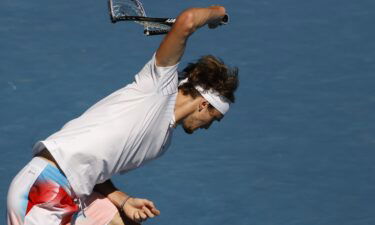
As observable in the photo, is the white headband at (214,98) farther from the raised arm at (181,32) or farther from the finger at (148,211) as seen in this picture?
the finger at (148,211)

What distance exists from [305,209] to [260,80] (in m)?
1.41

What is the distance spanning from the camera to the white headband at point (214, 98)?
15.5ft

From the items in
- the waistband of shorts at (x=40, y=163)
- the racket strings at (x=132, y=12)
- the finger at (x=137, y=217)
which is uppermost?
the racket strings at (x=132, y=12)

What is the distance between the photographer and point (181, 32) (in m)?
4.38

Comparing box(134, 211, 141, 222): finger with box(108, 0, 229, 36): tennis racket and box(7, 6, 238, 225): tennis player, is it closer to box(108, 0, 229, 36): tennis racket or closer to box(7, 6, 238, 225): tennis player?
box(7, 6, 238, 225): tennis player

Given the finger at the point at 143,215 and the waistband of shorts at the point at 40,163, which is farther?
the finger at the point at 143,215

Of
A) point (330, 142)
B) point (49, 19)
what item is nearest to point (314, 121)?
point (330, 142)

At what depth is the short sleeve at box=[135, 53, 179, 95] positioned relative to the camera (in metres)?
4.52

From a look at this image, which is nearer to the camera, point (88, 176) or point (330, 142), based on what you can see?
point (88, 176)

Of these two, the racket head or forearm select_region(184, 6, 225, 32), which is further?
the racket head

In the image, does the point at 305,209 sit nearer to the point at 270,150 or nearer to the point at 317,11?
the point at 270,150

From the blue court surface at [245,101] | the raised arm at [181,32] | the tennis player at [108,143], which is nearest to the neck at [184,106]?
the tennis player at [108,143]

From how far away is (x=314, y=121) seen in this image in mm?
7430

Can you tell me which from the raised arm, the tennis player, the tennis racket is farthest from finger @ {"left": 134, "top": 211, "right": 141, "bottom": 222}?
the tennis racket
